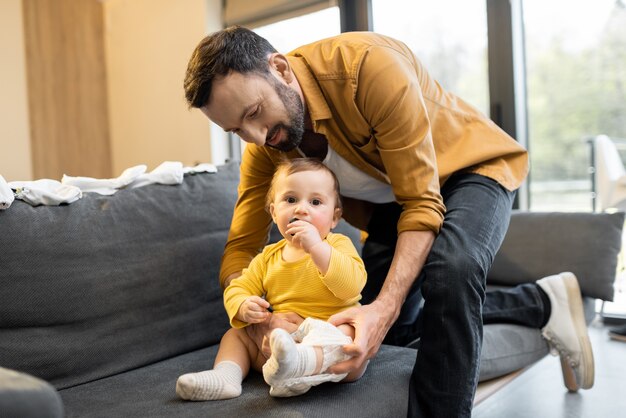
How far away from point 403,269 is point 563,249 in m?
1.01

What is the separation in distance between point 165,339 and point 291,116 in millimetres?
646

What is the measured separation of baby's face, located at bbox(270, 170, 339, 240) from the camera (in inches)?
50.0

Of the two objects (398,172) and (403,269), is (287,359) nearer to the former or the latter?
(403,269)

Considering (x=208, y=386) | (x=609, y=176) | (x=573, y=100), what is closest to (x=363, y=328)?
(x=208, y=386)

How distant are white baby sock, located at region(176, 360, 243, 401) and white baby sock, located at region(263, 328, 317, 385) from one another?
118 mm

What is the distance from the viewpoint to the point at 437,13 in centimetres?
365

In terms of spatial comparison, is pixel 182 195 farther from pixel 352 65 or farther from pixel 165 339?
pixel 352 65

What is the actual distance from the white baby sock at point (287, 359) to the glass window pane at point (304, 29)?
325 centimetres

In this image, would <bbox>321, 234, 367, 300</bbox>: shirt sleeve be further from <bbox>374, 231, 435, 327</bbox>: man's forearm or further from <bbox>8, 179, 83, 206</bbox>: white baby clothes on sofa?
<bbox>8, 179, 83, 206</bbox>: white baby clothes on sofa

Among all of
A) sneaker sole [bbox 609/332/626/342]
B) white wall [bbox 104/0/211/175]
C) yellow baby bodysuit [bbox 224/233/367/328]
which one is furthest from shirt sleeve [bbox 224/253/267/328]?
white wall [bbox 104/0/211/175]

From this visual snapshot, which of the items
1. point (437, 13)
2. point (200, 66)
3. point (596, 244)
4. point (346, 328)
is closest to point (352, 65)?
point (200, 66)

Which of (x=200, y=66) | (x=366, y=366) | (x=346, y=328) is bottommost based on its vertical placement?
(x=366, y=366)

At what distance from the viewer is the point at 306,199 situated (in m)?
1.28

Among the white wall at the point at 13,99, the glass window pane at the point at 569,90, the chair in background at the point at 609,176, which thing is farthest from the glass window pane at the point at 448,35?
the white wall at the point at 13,99
